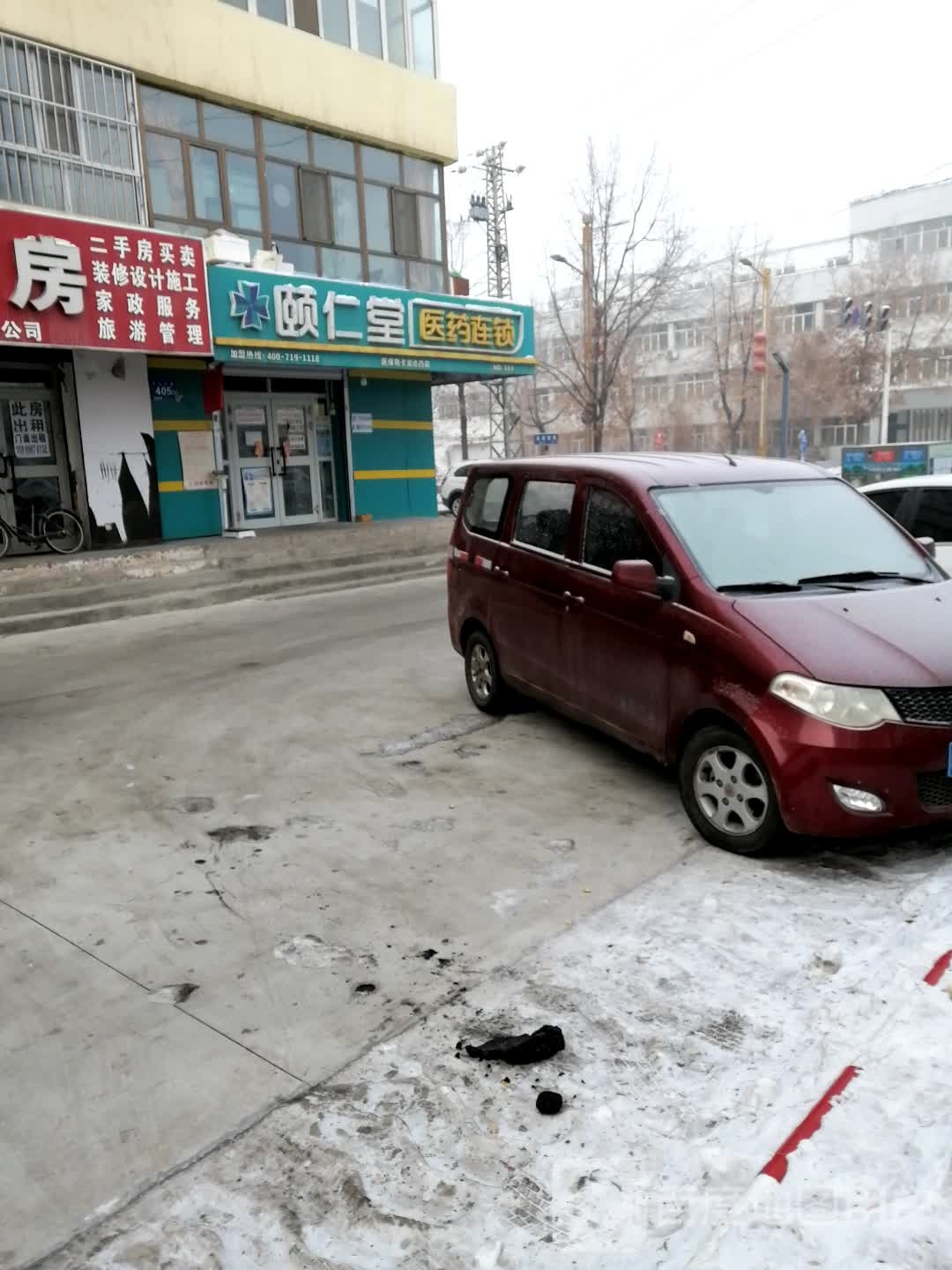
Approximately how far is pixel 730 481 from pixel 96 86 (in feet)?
40.5

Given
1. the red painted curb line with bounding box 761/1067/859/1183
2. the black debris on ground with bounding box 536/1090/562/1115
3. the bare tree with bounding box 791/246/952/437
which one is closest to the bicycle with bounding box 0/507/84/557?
the black debris on ground with bounding box 536/1090/562/1115

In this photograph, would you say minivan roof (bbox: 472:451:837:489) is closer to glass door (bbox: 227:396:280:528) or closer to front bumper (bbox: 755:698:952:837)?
front bumper (bbox: 755:698:952:837)

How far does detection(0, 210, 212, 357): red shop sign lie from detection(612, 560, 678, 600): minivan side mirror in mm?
9837

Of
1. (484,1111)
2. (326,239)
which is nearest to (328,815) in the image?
(484,1111)

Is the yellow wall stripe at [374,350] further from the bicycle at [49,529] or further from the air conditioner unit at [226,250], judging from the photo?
the bicycle at [49,529]

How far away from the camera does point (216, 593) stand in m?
13.2

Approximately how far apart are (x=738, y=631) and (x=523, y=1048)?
7.31ft

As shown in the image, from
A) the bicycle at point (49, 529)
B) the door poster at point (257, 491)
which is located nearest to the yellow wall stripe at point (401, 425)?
the door poster at point (257, 491)

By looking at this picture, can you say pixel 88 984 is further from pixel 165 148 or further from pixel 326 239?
pixel 326 239

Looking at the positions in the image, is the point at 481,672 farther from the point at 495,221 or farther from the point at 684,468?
the point at 495,221

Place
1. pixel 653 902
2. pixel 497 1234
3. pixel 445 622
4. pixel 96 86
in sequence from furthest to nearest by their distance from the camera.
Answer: pixel 96 86
pixel 445 622
pixel 653 902
pixel 497 1234

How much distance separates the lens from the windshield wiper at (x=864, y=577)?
500 cm

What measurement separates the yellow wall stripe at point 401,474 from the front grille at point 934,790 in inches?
623

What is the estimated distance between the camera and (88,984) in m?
3.63
